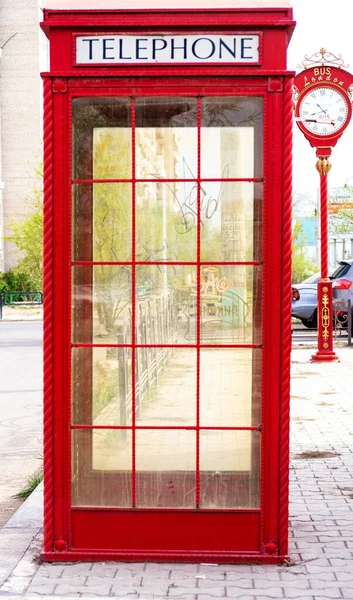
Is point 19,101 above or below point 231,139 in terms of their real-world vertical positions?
above

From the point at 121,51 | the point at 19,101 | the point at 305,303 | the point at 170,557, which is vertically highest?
the point at 19,101

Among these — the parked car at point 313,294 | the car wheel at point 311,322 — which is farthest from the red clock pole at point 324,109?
the car wheel at point 311,322

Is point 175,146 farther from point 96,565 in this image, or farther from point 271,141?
point 96,565

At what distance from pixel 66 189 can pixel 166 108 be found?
695 mm

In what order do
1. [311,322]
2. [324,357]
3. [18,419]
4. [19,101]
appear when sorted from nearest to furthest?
[18,419]
[324,357]
[311,322]
[19,101]

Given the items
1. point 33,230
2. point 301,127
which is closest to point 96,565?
point 301,127

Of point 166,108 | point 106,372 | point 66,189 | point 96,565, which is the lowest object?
point 96,565

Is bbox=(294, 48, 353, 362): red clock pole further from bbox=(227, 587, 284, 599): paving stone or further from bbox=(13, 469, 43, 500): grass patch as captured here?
bbox=(227, 587, 284, 599): paving stone

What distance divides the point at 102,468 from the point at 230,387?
835 mm

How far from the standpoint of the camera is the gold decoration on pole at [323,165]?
15312mm

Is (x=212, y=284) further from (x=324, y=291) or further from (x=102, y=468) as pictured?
(x=324, y=291)

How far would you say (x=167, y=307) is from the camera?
5.32 meters

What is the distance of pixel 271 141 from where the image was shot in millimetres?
5160

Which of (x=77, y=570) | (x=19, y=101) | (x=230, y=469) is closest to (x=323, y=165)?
(x=230, y=469)
